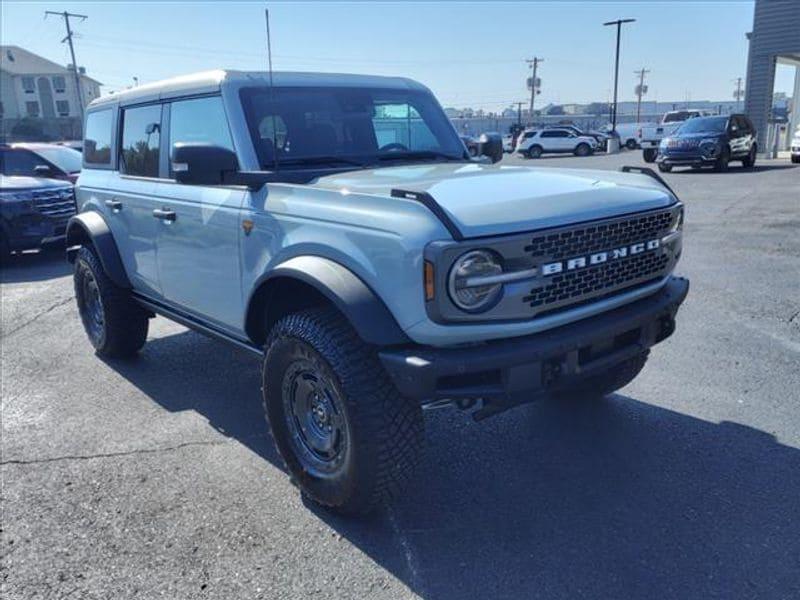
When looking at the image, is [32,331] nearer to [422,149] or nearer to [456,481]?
[422,149]

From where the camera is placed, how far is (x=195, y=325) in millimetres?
Result: 4359

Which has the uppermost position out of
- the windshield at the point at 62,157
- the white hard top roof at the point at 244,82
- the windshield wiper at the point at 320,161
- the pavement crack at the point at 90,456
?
the white hard top roof at the point at 244,82

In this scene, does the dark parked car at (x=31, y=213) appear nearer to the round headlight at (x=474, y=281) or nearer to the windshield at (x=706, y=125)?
the round headlight at (x=474, y=281)

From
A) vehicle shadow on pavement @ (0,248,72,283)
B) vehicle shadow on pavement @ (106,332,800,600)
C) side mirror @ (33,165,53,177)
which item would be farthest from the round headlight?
side mirror @ (33,165,53,177)

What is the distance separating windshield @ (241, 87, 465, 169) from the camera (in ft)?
12.5

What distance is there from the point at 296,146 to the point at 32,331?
14.5ft

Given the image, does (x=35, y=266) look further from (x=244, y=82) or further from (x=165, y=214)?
(x=244, y=82)

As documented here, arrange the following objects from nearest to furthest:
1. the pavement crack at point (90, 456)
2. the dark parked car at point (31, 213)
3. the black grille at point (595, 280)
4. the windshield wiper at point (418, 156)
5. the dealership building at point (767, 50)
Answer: the black grille at point (595, 280)
the pavement crack at point (90, 456)
the windshield wiper at point (418, 156)
the dark parked car at point (31, 213)
the dealership building at point (767, 50)

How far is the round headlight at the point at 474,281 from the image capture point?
2.58 metres

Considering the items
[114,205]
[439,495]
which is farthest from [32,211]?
[439,495]

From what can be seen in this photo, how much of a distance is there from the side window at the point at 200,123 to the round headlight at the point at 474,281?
6.04 ft

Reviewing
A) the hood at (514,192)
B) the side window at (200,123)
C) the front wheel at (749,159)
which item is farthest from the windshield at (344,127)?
the front wheel at (749,159)

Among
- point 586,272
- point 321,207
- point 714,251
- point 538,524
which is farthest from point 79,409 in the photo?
point 714,251

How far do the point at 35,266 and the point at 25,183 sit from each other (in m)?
1.31
